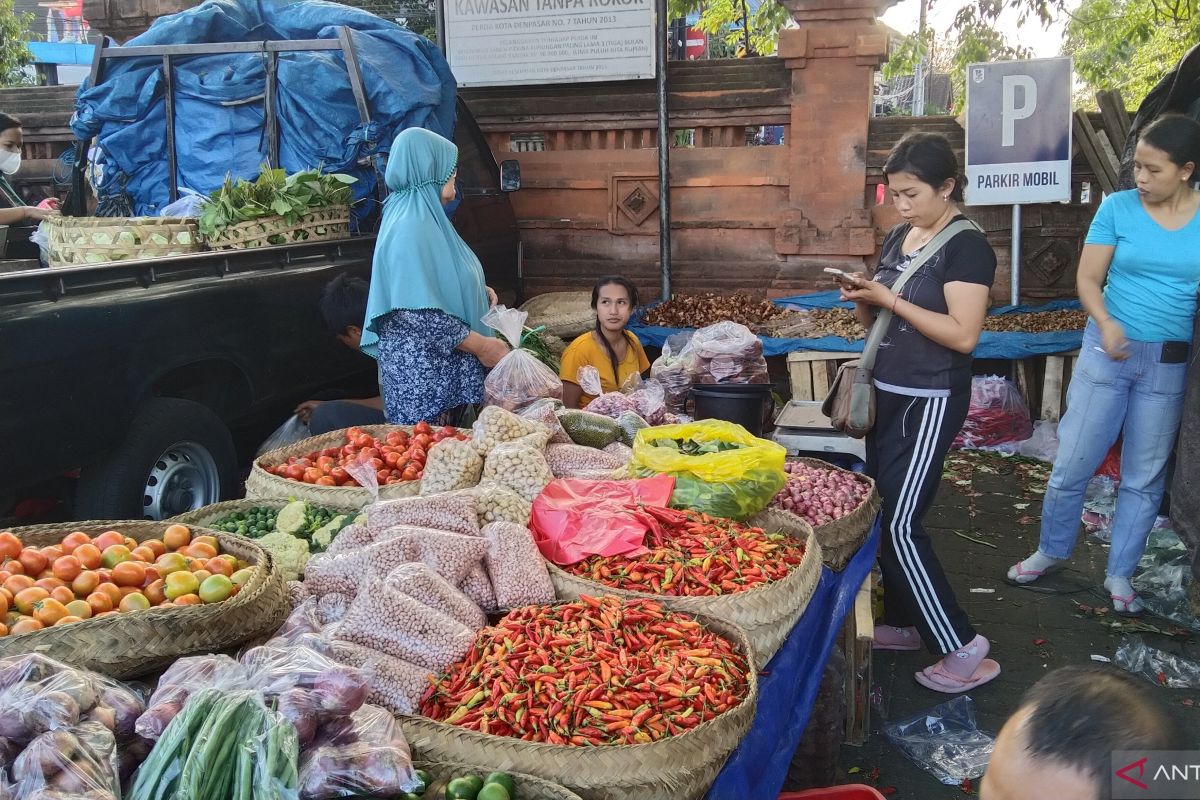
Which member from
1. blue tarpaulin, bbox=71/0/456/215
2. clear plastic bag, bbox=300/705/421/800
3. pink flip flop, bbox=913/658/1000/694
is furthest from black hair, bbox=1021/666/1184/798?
blue tarpaulin, bbox=71/0/456/215

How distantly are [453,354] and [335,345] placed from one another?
4.51 ft

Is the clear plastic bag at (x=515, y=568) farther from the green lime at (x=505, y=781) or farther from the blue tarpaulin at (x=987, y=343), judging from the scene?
the blue tarpaulin at (x=987, y=343)

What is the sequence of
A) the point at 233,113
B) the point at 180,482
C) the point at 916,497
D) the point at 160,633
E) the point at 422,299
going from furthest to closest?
the point at 233,113 → the point at 180,482 → the point at 422,299 → the point at 916,497 → the point at 160,633

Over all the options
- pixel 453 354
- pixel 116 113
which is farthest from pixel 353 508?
pixel 116 113

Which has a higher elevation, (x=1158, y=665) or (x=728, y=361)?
(x=728, y=361)

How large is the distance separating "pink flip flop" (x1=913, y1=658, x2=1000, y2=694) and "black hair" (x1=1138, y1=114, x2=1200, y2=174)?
7.47 ft

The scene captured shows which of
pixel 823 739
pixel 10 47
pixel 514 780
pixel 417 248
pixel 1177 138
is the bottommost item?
pixel 823 739

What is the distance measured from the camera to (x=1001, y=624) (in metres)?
4.55

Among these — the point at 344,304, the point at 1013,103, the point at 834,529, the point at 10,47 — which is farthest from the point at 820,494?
the point at 10,47

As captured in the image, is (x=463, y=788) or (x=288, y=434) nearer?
(x=463, y=788)

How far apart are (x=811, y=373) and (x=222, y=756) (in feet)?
19.8

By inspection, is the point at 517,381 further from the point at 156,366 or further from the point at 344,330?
the point at 156,366

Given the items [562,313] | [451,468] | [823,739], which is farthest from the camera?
[562,313]

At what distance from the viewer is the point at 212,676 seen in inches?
73.7
